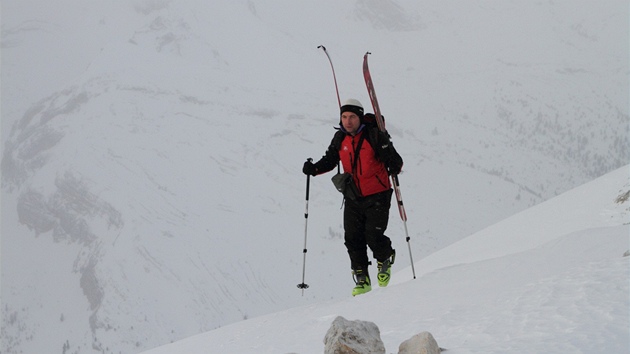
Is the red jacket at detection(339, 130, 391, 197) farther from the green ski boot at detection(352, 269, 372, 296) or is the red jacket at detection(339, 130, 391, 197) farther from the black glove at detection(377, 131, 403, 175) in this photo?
the green ski boot at detection(352, 269, 372, 296)

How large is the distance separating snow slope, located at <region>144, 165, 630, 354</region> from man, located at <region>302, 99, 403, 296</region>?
803 mm

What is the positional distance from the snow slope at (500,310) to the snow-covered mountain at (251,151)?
134ft

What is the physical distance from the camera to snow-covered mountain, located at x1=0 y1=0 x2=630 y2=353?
173ft

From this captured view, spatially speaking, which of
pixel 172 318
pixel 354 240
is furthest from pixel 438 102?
pixel 354 240

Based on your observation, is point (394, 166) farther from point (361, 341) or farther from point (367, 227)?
point (361, 341)

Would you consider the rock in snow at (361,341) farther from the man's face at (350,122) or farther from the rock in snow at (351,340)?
the man's face at (350,122)

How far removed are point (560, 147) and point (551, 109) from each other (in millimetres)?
7609

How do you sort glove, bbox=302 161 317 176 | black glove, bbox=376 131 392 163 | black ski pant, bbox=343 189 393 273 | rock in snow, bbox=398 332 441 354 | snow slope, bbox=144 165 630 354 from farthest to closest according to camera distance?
1. glove, bbox=302 161 317 176
2. black ski pant, bbox=343 189 393 273
3. black glove, bbox=376 131 392 163
4. snow slope, bbox=144 165 630 354
5. rock in snow, bbox=398 332 441 354

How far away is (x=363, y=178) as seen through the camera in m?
5.98

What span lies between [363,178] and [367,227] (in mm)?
568

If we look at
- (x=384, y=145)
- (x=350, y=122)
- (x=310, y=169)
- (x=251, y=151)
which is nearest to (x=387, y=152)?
(x=384, y=145)

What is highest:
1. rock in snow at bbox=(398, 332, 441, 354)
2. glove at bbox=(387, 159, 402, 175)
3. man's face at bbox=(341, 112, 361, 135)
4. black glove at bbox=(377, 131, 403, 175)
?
man's face at bbox=(341, 112, 361, 135)

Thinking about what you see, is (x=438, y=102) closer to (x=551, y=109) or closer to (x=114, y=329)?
(x=551, y=109)

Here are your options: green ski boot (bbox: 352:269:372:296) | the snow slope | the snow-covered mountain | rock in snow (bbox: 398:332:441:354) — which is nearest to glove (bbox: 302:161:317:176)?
green ski boot (bbox: 352:269:372:296)
